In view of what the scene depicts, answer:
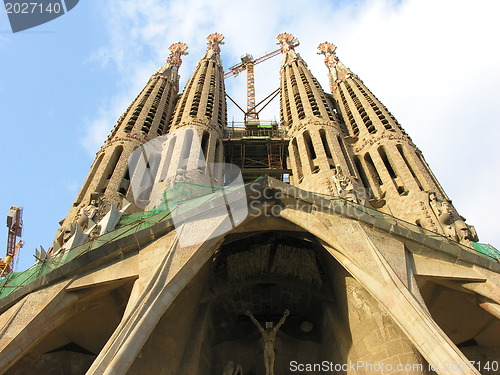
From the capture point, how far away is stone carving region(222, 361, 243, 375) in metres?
12.7

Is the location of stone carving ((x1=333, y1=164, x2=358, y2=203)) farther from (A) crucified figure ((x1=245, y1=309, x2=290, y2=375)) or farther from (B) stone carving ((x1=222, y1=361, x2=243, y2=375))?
(B) stone carving ((x1=222, y1=361, x2=243, y2=375))

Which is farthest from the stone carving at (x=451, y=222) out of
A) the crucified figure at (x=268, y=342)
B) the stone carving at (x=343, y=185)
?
the crucified figure at (x=268, y=342)

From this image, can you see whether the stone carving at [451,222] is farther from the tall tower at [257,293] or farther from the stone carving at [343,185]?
the stone carving at [343,185]

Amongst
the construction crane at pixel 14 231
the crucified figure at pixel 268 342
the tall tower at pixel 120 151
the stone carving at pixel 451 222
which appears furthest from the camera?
the construction crane at pixel 14 231

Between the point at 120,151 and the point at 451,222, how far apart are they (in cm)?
1431

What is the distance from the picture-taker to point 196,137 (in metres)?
24.0

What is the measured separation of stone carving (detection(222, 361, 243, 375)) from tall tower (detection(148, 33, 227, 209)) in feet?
24.4

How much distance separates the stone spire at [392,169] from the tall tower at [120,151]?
10.3m

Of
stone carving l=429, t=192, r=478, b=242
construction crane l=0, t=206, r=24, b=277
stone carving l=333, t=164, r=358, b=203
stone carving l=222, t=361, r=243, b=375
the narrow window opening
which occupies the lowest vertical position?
stone carving l=222, t=361, r=243, b=375

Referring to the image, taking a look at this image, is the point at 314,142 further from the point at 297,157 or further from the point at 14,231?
the point at 14,231

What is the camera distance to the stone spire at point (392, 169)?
1727 centimetres

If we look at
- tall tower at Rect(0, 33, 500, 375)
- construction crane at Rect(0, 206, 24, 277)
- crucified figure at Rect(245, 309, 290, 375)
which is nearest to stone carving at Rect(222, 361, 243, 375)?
tall tower at Rect(0, 33, 500, 375)

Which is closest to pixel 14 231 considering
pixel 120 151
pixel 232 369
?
pixel 120 151

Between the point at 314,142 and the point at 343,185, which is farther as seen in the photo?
the point at 314,142
